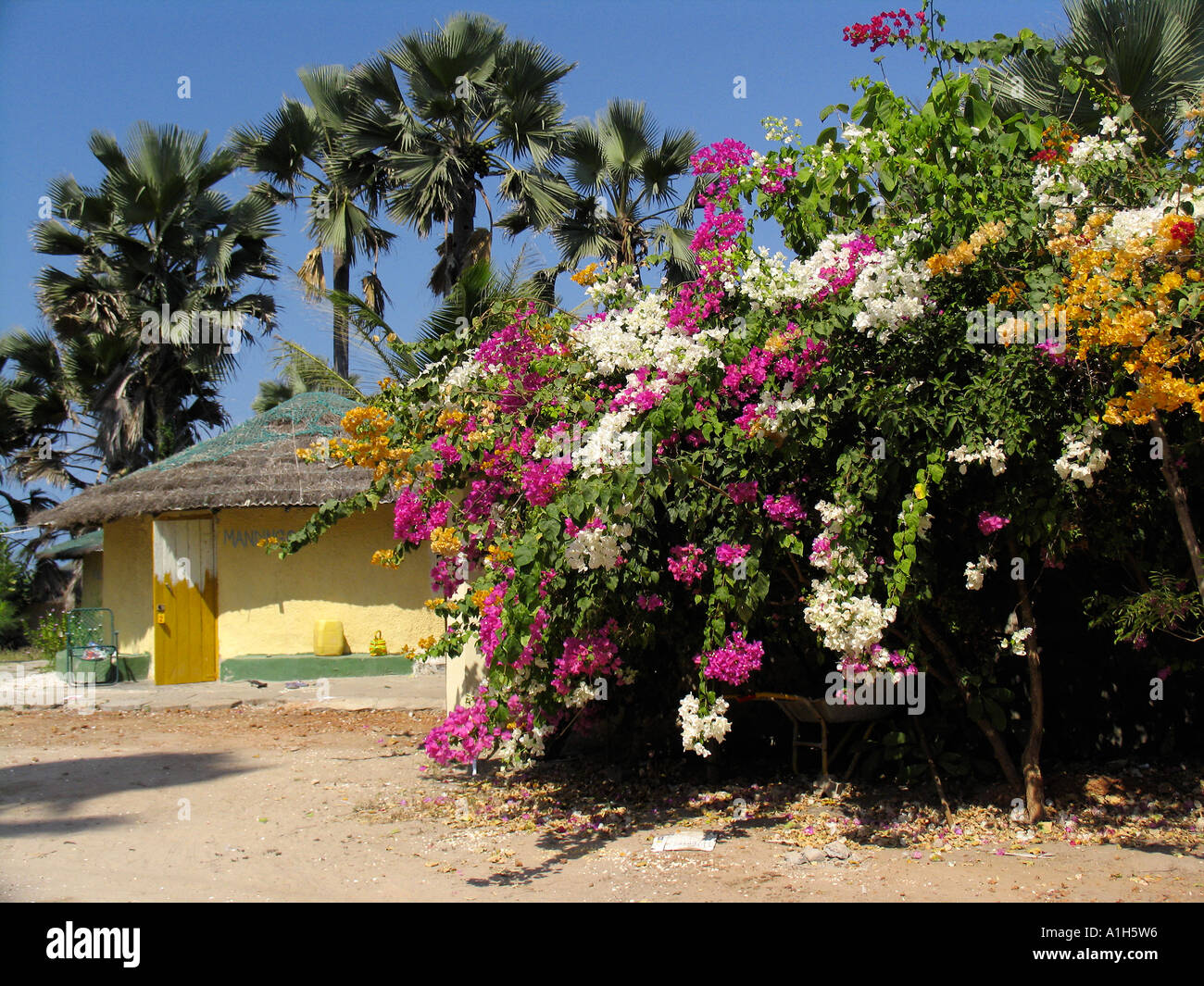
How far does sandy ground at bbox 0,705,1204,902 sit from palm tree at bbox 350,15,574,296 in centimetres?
898

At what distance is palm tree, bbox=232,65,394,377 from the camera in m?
15.2

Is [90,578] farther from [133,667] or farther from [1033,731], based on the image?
[1033,731]

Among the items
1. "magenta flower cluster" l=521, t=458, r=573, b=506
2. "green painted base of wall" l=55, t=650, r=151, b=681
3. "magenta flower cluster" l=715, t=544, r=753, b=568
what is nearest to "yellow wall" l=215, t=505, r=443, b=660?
"green painted base of wall" l=55, t=650, r=151, b=681

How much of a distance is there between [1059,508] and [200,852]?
4.90m

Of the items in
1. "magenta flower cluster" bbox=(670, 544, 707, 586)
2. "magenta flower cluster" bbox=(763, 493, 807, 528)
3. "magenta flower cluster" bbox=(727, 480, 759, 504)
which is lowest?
"magenta flower cluster" bbox=(670, 544, 707, 586)

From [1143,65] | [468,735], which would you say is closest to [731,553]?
[468,735]

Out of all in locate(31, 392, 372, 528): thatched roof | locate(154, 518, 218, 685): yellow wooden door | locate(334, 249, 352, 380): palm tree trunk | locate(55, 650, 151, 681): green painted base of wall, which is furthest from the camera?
locate(334, 249, 352, 380): palm tree trunk

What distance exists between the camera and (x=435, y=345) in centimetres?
657

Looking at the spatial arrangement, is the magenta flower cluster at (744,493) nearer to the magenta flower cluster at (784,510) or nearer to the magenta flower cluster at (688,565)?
the magenta flower cluster at (784,510)

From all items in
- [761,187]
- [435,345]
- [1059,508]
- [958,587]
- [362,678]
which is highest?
[761,187]

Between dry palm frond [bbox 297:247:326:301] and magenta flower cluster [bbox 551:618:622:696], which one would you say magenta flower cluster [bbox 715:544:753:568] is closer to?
magenta flower cluster [bbox 551:618:622:696]

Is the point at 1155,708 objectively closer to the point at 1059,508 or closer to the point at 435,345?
the point at 1059,508
